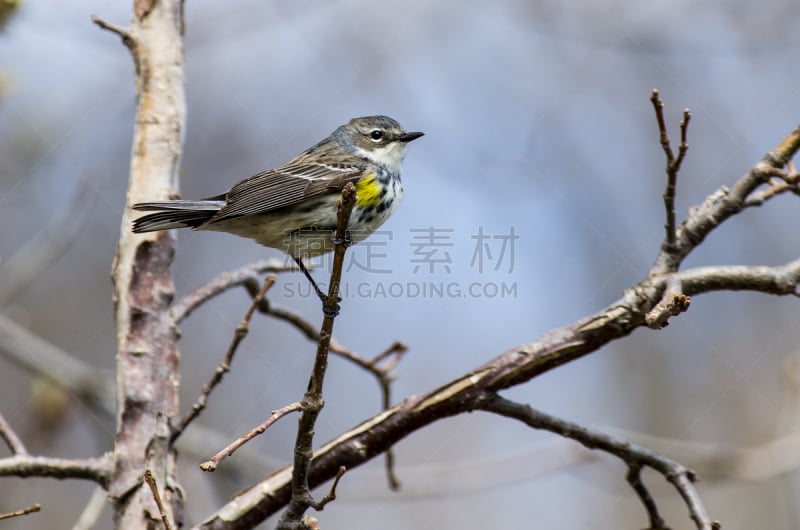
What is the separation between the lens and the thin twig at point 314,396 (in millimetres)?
2605

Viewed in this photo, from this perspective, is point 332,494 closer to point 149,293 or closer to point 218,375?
point 218,375

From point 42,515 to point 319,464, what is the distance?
6125 mm

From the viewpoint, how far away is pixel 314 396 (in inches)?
104

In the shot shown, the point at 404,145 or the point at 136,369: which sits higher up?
the point at 404,145

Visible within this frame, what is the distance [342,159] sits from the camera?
17.3 ft

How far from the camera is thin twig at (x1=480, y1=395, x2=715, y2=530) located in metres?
3.21

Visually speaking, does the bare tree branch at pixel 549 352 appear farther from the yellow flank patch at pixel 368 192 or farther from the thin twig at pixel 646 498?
the yellow flank patch at pixel 368 192

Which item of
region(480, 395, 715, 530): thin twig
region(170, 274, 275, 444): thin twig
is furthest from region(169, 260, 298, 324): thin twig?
region(480, 395, 715, 530): thin twig

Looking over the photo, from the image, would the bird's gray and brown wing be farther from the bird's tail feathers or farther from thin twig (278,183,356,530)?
thin twig (278,183,356,530)

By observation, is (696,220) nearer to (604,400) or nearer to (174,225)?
(174,225)

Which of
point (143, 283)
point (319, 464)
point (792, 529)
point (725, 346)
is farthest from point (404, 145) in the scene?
point (725, 346)

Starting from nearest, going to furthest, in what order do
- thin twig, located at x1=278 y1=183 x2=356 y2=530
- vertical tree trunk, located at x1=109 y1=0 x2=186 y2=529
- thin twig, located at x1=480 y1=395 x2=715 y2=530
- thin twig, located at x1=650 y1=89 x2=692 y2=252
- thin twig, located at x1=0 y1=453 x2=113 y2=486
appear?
thin twig, located at x1=278 y1=183 x2=356 y2=530 → thin twig, located at x1=650 y1=89 x2=692 y2=252 → thin twig, located at x1=0 y1=453 x2=113 y2=486 → thin twig, located at x1=480 y1=395 x2=715 y2=530 → vertical tree trunk, located at x1=109 y1=0 x2=186 y2=529

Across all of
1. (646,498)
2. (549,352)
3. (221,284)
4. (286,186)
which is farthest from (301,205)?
(646,498)

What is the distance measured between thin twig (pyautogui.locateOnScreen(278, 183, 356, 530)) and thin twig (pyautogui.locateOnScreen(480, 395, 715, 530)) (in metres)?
0.92
